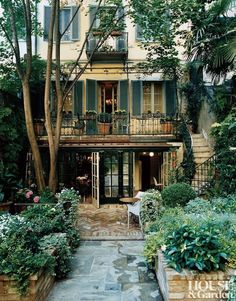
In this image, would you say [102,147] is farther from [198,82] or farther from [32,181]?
[198,82]

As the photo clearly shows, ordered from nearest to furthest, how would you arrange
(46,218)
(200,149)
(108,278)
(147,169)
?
(108,278) < (46,218) < (200,149) < (147,169)

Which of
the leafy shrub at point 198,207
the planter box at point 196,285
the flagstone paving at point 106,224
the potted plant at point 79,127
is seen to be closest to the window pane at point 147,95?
the potted plant at point 79,127

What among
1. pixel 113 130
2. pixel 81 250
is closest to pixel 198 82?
pixel 113 130

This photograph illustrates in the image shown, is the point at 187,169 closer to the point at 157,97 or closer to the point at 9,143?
the point at 157,97

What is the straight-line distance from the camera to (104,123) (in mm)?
13562

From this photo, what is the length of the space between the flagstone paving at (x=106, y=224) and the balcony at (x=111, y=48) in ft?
21.4

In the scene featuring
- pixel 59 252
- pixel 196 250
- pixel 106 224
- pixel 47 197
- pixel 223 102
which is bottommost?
pixel 106 224

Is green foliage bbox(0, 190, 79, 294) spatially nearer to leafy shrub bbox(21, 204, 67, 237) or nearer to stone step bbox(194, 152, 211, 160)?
leafy shrub bbox(21, 204, 67, 237)

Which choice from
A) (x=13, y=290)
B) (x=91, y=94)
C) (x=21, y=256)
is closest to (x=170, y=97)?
(x=91, y=94)

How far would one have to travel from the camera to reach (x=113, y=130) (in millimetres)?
13828

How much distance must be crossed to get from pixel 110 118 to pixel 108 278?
8.92m

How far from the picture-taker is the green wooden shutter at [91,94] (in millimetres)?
14672

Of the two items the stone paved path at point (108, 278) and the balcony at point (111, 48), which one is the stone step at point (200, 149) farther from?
the stone paved path at point (108, 278)

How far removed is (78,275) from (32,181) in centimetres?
764
